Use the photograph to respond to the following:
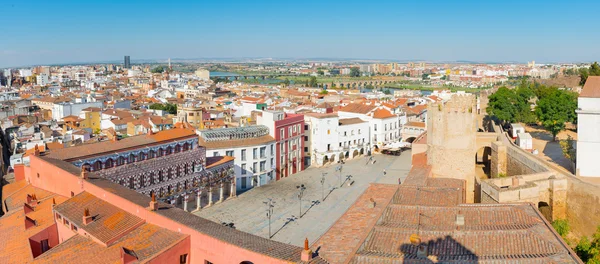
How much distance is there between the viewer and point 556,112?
29750mm

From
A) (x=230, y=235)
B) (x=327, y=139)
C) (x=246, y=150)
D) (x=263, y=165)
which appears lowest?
(x=263, y=165)

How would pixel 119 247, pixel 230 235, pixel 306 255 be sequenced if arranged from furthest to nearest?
pixel 119 247, pixel 230 235, pixel 306 255

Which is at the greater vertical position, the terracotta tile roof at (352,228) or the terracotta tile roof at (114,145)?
the terracotta tile roof at (114,145)

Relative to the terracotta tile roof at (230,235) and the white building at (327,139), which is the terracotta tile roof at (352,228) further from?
the white building at (327,139)

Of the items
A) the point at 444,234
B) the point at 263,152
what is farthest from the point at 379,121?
the point at 444,234

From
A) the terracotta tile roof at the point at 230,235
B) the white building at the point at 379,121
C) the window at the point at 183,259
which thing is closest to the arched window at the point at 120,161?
the terracotta tile roof at the point at 230,235

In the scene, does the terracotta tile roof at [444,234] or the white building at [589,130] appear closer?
the terracotta tile roof at [444,234]

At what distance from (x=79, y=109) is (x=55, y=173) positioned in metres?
38.1

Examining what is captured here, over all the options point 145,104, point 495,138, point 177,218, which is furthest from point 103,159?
point 145,104

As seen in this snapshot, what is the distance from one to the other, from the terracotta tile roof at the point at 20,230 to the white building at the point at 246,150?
12841 mm

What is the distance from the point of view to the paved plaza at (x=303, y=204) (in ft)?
72.3

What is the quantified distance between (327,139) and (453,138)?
53.1ft

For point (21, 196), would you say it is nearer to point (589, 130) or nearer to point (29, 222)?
point (29, 222)

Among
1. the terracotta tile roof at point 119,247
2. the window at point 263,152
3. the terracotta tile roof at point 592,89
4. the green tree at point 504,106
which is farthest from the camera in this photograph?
the green tree at point 504,106
